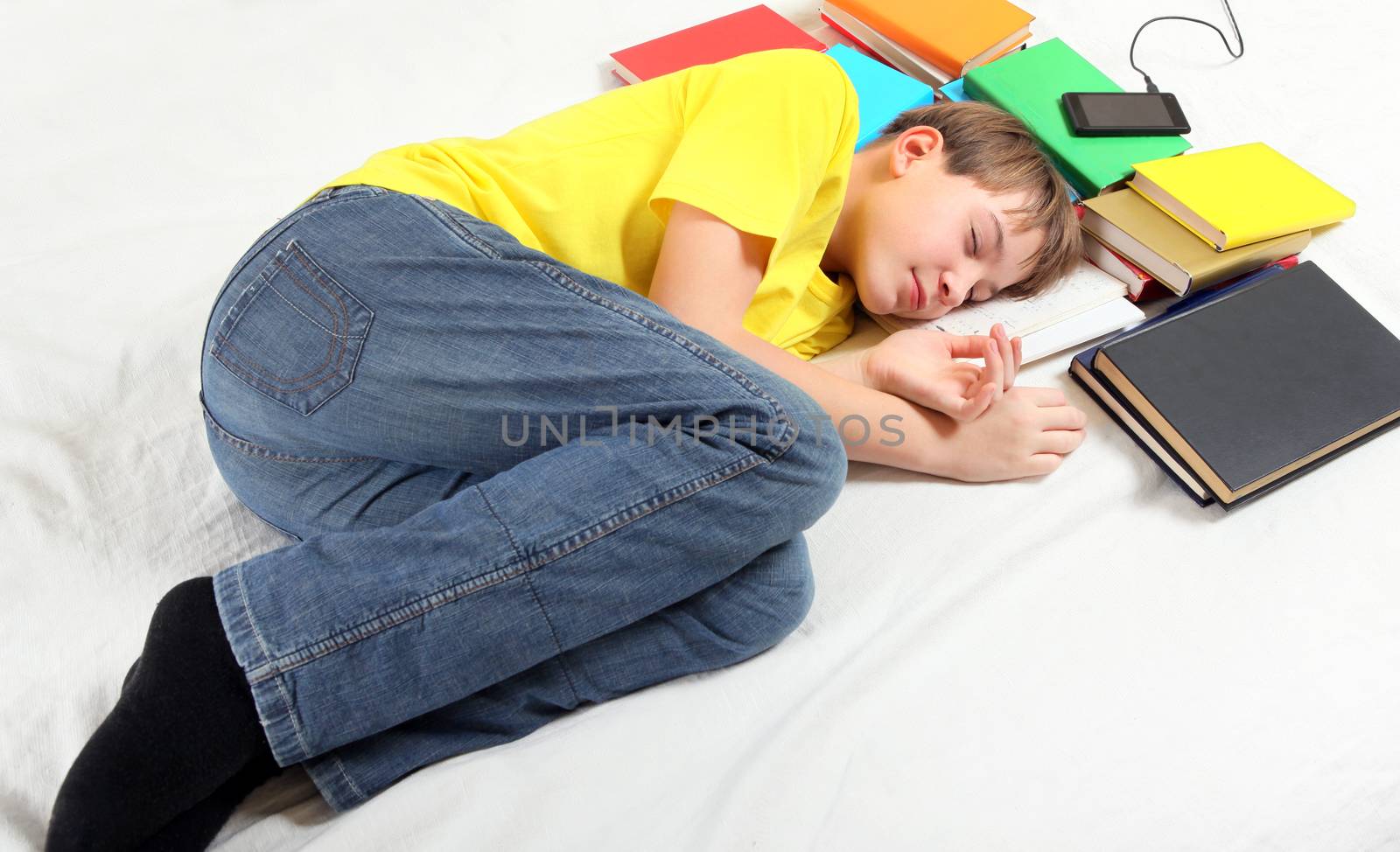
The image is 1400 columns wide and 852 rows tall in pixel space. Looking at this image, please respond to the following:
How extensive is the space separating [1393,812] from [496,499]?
75 centimetres

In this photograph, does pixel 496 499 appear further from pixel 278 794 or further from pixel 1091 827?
pixel 1091 827

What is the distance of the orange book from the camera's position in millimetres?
1358

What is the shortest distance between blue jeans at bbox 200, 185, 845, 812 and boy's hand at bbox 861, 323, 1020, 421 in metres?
0.19

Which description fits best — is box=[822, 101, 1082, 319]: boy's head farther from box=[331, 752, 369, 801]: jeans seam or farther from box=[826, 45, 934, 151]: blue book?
box=[331, 752, 369, 801]: jeans seam

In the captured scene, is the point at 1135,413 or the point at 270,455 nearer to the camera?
the point at 270,455

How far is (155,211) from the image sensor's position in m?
1.21

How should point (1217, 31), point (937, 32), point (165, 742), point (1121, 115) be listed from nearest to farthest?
point (165, 742) → point (1121, 115) → point (937, 32) → point (1217, 31)

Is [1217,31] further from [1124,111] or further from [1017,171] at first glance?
[1017,171]

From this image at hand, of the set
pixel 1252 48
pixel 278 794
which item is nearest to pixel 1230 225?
pixel 1252 48

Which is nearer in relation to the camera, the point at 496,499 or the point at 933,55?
the point at 496,499

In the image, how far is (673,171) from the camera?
3.05 ft

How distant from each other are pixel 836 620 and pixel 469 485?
1.11 feet

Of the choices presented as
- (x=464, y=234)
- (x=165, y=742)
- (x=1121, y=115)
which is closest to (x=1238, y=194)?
(x=1121, y=115)

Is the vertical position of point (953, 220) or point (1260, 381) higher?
point (953, 220)
